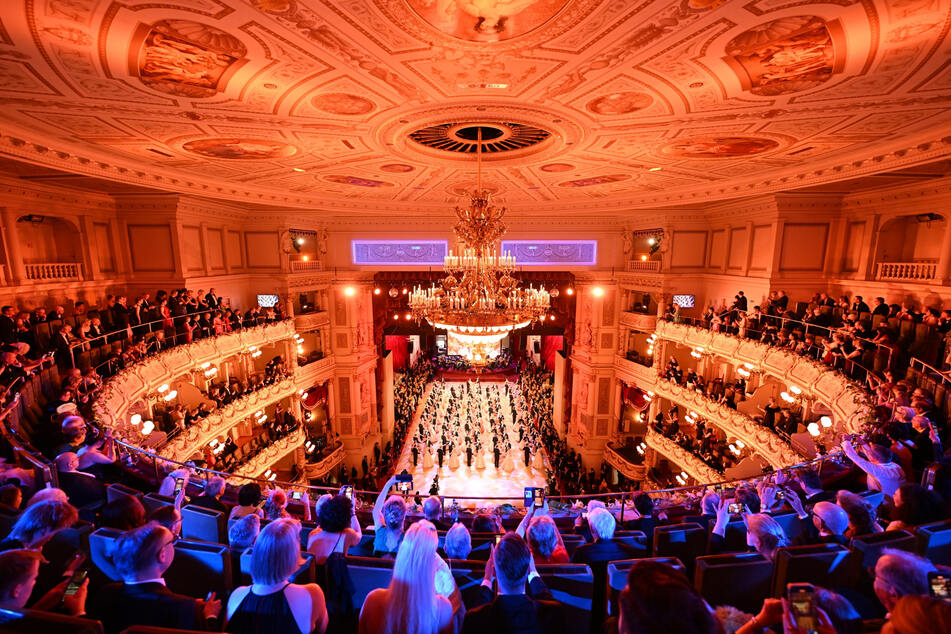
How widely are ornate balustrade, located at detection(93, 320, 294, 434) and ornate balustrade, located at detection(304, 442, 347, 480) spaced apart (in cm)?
534

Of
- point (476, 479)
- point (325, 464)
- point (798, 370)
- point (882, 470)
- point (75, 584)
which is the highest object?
point (75, 584)

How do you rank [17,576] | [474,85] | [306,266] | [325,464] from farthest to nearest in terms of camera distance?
[325,464]
[306,266]
[474,85]
[17,576]

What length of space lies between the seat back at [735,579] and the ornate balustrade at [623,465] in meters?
14.4

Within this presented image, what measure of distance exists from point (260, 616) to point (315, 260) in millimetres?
15981

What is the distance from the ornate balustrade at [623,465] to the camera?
16.2 meters

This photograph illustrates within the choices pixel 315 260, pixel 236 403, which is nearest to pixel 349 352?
pixel 315 260

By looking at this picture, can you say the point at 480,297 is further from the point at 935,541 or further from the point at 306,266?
the point at 306,266

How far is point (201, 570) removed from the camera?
10.0 feet

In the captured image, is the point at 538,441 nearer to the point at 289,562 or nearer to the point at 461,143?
the point at 461,143

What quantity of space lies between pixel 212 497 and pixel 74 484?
1.42 metres

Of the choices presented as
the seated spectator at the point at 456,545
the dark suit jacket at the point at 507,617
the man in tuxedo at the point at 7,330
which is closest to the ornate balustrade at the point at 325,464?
the man in tuxedo at the point at 7,330

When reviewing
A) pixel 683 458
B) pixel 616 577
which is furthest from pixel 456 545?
pixel 683 458

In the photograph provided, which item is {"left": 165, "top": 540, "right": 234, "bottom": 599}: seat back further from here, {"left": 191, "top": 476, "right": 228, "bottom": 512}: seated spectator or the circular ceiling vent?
the circular ceiling vent

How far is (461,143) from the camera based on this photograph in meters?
7.77
